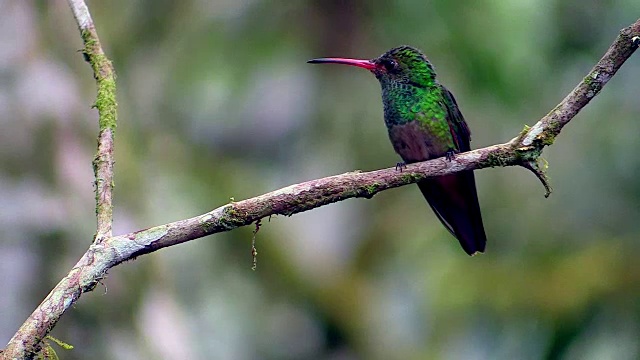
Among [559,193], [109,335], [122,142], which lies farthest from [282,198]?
[559,193]

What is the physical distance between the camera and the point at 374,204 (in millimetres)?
8711

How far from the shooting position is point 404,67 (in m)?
5.14

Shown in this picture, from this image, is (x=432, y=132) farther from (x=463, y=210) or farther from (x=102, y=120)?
(x=102, y=120)

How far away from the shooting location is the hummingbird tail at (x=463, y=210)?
486cm

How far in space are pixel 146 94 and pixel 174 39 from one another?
0.57 meters

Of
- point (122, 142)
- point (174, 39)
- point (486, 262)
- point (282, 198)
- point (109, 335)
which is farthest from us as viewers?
point (174, 39)

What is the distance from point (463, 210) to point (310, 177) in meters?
3.96

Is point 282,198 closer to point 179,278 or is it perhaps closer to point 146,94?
point 179,278

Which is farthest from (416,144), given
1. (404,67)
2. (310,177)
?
(310,177)

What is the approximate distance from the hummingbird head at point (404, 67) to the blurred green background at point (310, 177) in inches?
81.9

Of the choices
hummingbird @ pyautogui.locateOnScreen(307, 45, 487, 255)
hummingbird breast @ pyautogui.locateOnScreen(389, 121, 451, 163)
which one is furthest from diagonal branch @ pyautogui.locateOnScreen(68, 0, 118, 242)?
hummingbird breast @ pyautogui.locateOnScreen(389, 121, 451, 163)

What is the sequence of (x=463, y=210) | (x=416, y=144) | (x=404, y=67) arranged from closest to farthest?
(x=416, y=144)
(x=463, y=210)
(x=404, y=67)

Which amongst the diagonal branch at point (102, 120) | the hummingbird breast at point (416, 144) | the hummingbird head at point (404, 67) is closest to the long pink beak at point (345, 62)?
the hummingbird head at point (404, 67)

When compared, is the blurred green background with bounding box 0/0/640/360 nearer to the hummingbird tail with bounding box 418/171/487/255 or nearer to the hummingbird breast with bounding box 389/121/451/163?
the hummingbird tail with bounding box 418/171/487/255
